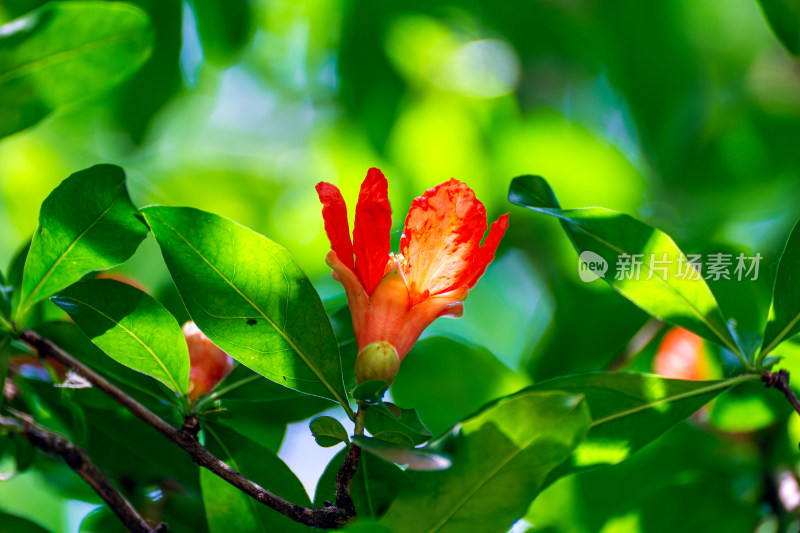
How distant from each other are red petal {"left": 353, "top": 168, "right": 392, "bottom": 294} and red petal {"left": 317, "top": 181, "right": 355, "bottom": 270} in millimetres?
14

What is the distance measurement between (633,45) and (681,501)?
54.5 inches

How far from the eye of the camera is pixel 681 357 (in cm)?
135

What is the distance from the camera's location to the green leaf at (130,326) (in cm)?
79

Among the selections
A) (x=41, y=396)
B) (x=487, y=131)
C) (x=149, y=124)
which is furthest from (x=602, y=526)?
(x=149, y=124)

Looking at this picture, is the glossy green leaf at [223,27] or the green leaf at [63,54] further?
the glossy green leaf at [223,27]

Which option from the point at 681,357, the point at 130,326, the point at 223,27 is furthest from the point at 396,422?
the point at 223,27

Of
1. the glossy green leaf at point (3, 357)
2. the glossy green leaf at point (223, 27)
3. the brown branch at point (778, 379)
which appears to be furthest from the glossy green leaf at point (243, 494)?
the glossy green leaf at point (223, 27)

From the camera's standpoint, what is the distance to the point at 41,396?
103cm

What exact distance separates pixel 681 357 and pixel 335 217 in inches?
34.1

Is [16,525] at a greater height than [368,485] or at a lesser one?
lesser

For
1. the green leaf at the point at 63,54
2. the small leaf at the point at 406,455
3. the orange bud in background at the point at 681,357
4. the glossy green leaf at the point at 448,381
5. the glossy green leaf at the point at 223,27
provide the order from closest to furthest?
the small leaf at the point at 406,455
the green leaf at the point at 63,54
the glossy green leaf at the point at 448,381
the orange bud in background at the point at 681,357
the glossy green leaf at the point at 223,27

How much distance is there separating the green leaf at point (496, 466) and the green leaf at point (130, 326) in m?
0.31

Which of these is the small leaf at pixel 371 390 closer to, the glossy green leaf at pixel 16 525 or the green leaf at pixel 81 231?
the green leaf at pixel 81 231

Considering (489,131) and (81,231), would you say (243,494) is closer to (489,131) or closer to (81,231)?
(81,231)
